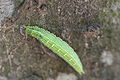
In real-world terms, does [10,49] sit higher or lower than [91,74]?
higher

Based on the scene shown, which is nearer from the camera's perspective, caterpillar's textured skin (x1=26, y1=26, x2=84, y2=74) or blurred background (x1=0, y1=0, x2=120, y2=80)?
caterpillar's textured skin (x1=26, y1=26, x2=84, y2=74)

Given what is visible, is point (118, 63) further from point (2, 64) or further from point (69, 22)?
point (2, 64)

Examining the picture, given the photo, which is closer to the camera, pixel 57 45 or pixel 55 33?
pixel 57 45

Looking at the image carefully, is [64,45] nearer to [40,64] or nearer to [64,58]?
[64,58]

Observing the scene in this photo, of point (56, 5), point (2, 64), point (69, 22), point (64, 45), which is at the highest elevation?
point (56, 5)

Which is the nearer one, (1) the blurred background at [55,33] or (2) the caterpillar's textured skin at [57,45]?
(2) the caterpillar's textured skin at [57,45]

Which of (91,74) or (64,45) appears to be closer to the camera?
(64,45)

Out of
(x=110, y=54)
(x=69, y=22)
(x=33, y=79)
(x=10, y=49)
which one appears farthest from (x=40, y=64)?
(x=110, y=54)
